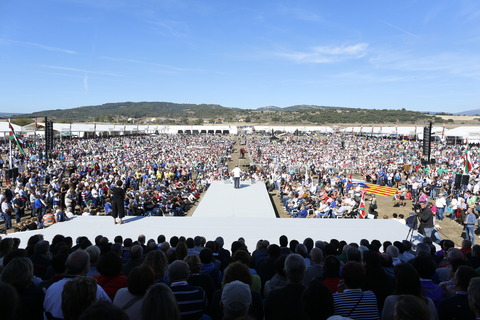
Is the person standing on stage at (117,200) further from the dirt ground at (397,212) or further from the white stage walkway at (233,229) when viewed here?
the dirt ground at (397,212)

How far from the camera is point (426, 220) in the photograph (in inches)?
325

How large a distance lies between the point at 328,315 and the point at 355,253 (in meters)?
2.29

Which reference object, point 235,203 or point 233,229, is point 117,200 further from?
point 235,203

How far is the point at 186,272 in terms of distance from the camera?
2.76 meters

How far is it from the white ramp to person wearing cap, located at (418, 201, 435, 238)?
4564 millimetres

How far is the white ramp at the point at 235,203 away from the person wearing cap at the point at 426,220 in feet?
15.0

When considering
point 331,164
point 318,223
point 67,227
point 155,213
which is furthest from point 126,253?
point 331,164

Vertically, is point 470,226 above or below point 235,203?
above

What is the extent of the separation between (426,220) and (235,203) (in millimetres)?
7484

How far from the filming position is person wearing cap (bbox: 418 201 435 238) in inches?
323

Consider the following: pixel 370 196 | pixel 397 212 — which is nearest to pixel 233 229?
pixel 397 212

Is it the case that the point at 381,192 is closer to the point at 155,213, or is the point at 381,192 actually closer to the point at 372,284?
the point at 155,213

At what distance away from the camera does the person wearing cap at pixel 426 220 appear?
8.20 metres

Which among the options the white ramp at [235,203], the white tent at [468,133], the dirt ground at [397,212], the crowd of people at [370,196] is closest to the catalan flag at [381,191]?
the crowd of people at [370,196]
